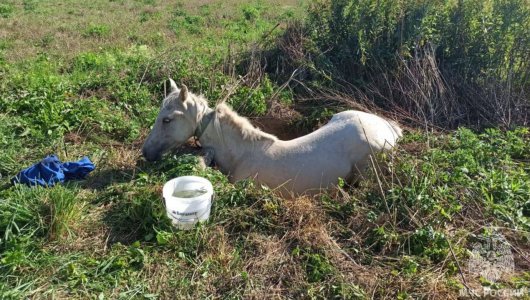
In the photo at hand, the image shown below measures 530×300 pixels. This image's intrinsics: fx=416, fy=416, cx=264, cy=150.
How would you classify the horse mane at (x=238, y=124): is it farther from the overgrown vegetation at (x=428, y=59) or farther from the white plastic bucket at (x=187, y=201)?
the overgrown vegetation at (x=428, y=59)

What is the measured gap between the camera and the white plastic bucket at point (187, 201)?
12.1ft

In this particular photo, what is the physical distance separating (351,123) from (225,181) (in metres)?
1.81

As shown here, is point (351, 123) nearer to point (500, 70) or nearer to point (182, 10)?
point (500, 70)

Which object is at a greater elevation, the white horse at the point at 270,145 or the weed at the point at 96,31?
the white horse at the point at 270,145

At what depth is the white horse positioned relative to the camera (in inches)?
198

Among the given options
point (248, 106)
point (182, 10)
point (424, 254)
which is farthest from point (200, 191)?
point (182, 10)

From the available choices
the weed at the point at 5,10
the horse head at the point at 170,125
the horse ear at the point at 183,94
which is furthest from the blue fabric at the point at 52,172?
the weed at the point at 5,10

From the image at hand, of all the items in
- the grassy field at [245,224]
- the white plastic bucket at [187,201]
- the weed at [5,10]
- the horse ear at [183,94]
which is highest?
the horse ear at [183,94]

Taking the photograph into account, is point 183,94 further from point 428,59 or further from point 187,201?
point 428,59

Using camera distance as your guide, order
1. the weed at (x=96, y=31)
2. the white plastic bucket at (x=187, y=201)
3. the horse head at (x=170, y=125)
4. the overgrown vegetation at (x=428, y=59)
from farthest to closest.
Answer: the weed at (x=96, y=31) < the overgrown vegetation at (x=428, y=59) < the horse head at (x=170, y=125) < the white plastic bucket at (x=187, y=201)

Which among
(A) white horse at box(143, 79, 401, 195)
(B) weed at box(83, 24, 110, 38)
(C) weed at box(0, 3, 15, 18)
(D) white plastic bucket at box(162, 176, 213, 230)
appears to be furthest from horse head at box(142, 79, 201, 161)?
(C) weed at box(0, 3, 15, 18)

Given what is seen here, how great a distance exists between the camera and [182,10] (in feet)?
53.1

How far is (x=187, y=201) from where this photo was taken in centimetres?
367

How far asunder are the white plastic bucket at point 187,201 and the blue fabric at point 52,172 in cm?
148
